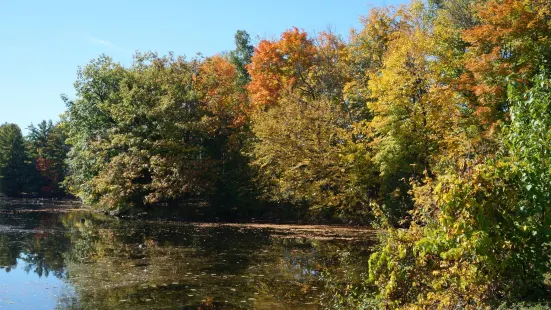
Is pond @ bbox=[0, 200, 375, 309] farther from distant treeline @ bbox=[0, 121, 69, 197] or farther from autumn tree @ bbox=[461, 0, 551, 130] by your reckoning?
distant treeline @ bbox=[0, 121, 69, 197]

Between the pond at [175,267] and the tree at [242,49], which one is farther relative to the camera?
the tree at [242,49]

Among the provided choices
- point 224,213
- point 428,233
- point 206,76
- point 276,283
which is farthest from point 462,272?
point 206,76

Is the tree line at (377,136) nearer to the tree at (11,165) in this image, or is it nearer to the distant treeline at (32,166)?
the distant treeline at (32,166)

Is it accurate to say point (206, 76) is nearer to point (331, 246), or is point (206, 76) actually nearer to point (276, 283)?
point (331, 246)

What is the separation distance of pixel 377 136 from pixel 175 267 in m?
17.0

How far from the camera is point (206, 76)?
36.3 metres

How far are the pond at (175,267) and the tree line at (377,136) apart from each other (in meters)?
2.92

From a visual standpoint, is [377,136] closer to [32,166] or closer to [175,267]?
[175,267]

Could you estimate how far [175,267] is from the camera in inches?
557

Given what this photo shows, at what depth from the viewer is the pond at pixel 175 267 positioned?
34.3 ft

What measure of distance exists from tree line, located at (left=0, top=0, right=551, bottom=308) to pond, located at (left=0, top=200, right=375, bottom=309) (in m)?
2.92

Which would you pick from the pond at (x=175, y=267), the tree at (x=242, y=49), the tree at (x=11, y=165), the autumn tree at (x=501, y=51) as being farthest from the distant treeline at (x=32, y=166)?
the autumn tree at (x=501, y=51)

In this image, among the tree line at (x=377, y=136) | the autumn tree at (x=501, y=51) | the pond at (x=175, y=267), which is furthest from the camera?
the autumn tree at (x=501, y=51)

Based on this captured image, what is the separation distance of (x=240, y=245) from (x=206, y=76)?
2018 centimetres
